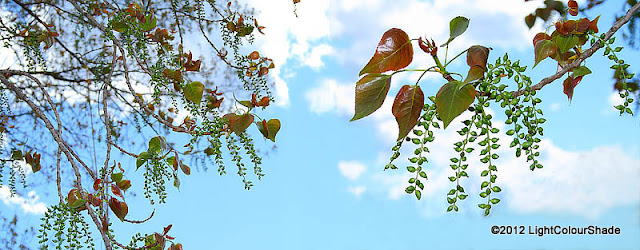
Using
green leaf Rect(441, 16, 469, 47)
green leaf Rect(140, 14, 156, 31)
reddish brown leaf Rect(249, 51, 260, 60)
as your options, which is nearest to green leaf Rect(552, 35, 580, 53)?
green leaf Rect(441, 16, 469, 47)

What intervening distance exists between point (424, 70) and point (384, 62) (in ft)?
0.17

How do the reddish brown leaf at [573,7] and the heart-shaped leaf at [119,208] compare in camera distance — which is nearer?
the reddish brown leaf at [573,7]

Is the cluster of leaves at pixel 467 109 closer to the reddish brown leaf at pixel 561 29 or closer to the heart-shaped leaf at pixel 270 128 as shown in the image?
the reddish brown leaf at pixel 561 29

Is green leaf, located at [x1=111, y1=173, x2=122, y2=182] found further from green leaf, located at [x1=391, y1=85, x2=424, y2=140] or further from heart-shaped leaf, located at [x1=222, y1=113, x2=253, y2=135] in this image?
green leaf, located at [x1=391, y1=85, x2=424, y2=140]

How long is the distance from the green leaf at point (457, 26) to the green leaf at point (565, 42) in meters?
0.19

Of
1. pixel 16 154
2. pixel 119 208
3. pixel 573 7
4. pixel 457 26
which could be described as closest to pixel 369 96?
pixel 457 26

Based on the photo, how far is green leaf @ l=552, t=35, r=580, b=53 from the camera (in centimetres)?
72

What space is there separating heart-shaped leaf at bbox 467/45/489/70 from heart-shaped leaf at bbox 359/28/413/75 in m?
0.07

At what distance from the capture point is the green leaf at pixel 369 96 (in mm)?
585

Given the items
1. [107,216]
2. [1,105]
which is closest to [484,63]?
[107,216]

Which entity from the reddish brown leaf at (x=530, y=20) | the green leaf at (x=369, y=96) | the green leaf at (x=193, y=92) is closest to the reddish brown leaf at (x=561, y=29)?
the green leaf at (x=369, y=96)

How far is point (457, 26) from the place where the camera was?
0.63 m

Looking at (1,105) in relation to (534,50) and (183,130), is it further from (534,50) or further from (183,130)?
(534,50)

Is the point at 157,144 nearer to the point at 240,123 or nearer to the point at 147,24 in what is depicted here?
the point at 240,123
